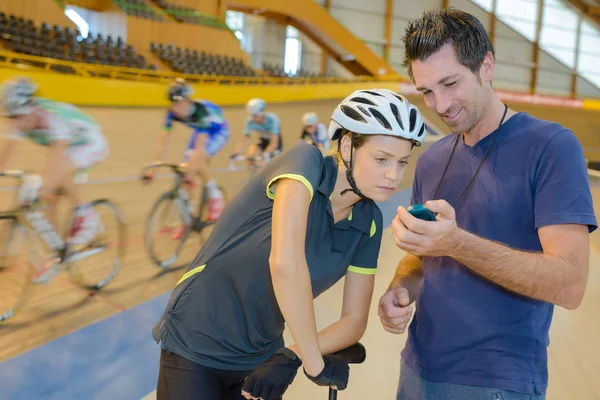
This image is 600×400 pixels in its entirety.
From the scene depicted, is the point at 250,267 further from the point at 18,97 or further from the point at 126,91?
the point at 126,91

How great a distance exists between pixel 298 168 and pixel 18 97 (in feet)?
10.9

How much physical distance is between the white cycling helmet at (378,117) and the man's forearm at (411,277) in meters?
0.40

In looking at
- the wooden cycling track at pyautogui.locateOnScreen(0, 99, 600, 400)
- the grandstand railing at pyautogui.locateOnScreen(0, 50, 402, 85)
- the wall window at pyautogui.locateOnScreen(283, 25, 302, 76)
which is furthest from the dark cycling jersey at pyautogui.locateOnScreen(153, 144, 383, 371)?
the wall window at pyautogui.locateOnScreen(283, 25, 302, 76)

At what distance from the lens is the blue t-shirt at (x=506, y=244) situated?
1256 mm

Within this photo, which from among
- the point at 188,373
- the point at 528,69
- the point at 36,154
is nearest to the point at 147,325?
the point at 188,373

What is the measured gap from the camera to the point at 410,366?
1582mm

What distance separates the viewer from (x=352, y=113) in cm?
153

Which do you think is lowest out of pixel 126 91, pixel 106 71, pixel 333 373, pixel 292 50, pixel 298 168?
pixel 333 373

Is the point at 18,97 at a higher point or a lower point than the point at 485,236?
higher

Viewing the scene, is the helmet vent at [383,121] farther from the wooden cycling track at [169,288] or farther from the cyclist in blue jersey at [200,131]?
the cyclist in blue jersey at [200,131]

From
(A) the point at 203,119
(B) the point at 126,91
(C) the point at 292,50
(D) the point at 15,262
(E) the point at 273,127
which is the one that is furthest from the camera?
(C) the point at 292,50

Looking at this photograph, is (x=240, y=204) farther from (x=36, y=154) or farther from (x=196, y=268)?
(x=36, y=154)

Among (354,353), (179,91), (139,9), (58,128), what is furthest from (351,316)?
(139,9)

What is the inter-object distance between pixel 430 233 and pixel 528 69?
33.5m
